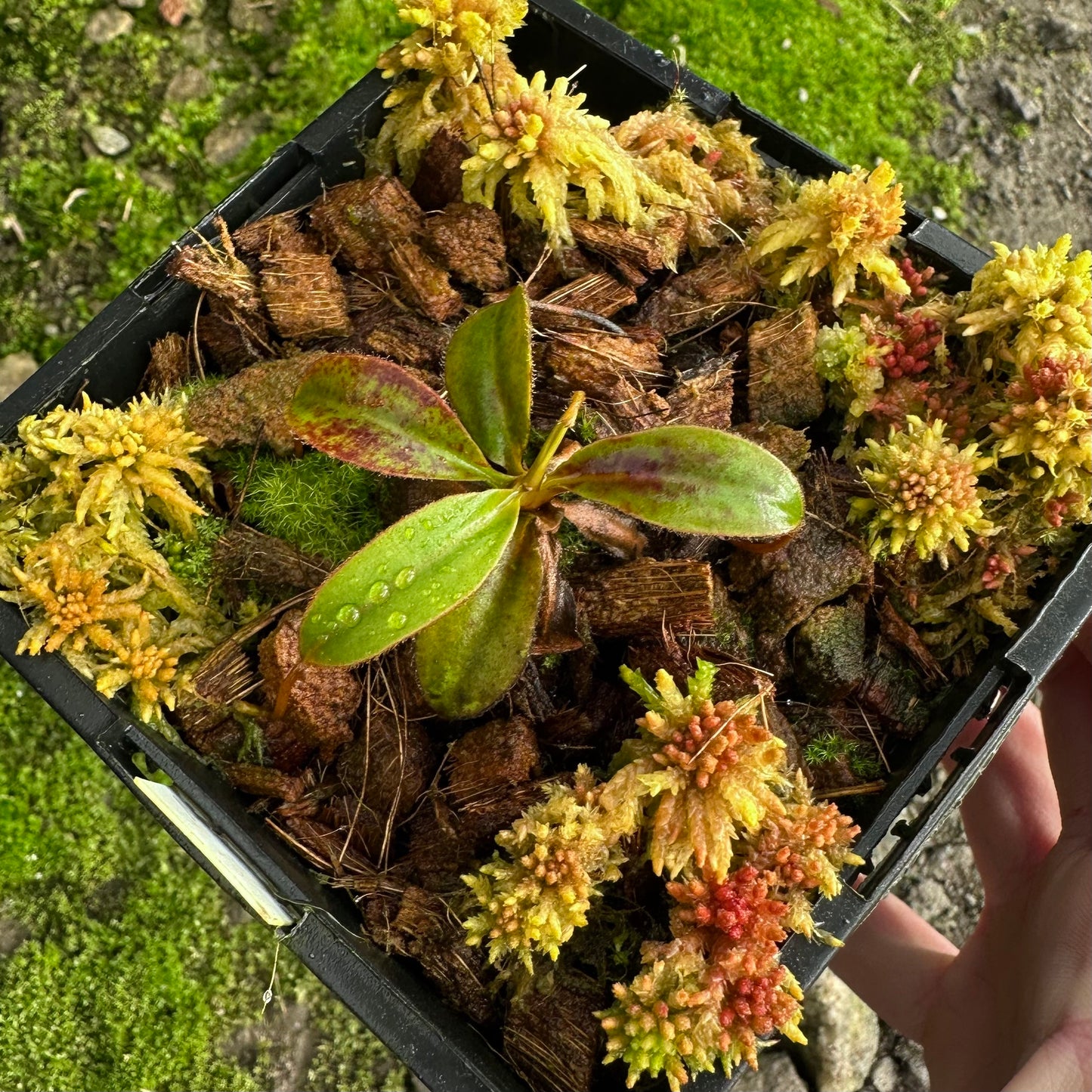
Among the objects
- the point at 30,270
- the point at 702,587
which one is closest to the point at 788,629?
the point at 702,587

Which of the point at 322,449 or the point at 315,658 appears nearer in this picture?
the point at 315,658

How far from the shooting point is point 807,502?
58.7 inches

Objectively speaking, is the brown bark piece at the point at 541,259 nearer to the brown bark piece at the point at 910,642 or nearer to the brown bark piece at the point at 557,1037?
the brown bark piece at the point at 910,642

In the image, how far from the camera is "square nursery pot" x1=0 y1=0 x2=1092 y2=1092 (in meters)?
1.28

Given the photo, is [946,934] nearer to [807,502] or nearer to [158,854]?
[807,502]

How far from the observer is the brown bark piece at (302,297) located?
159 cm

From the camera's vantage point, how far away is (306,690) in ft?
4.54

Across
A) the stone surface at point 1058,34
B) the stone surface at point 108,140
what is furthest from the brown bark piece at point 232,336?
the stone surface at point 1058,34

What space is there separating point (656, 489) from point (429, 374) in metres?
0.51

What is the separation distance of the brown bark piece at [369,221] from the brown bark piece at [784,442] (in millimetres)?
691

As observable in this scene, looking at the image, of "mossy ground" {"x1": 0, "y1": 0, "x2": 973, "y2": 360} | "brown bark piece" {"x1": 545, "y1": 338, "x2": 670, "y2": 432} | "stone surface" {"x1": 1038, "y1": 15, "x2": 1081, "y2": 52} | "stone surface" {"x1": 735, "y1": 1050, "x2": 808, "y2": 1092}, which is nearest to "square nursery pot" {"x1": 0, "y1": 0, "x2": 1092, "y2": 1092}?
"brown bark piece" {"x1": 545, "y1": 338, "x2": 670, "y2": 432}

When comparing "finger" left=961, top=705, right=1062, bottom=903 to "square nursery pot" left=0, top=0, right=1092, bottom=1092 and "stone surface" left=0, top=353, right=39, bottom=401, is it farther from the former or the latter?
"stone surface" left=0, top=353, right=39, bottom=401

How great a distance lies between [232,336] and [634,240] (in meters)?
0.72

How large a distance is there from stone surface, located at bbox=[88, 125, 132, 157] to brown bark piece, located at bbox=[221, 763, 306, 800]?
1.70m
